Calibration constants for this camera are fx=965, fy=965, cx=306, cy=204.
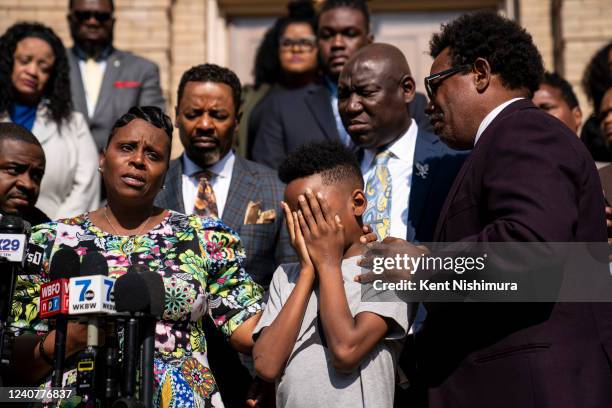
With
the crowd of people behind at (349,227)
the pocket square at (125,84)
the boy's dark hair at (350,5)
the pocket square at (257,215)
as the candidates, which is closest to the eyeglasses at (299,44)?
the boy's dark hair at (350,5)

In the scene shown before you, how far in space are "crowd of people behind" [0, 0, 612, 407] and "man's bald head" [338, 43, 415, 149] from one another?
0.04 feet

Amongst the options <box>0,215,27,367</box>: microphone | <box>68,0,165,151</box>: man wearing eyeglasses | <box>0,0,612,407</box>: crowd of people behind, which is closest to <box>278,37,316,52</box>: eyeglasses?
<box>68,0,165,151</box>: man wearing eyeglasses

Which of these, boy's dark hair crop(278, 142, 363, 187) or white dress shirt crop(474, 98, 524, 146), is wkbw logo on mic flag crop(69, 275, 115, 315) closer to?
boy's dark hair crop(278, 142, 363, 187)

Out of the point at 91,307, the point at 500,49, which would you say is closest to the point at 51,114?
the point at 500,49

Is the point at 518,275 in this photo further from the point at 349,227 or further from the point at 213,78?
the point at 213,78

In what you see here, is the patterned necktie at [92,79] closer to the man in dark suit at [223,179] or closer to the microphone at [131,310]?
the man in dark suit at [223,179]

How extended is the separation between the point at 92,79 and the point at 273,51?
4.84ft

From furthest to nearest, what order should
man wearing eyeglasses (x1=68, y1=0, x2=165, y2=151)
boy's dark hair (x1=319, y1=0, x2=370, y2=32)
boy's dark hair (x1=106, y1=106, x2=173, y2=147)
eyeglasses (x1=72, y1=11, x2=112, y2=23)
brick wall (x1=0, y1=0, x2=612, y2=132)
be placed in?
A: brick wall (x1=0, y1=0, x2=612, y2=132) < eyeglasses (x1=72, y1=11, x2=112, y2=23) < man wearing eyeglasses (x1=68, y1=0, x2=165, y2=151) < boy's dark hair (x1=319, y1=0, x2=370, y2=32) < boy's dark hair (x1=106, y1=106, x2=173, y2=147)

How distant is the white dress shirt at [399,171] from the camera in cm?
491

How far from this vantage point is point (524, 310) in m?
3.57

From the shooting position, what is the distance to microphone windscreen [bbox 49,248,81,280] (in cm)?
330

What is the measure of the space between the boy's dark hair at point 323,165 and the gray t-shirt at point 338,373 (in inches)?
20.1

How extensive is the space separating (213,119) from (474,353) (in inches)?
105

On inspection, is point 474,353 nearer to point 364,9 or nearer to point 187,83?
point 187,83
